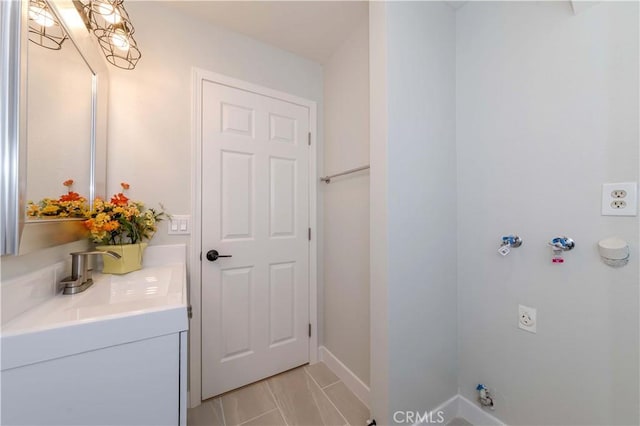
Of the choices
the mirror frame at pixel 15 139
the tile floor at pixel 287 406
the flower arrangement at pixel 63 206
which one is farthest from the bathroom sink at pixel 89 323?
the tile floor at pixel 287 406

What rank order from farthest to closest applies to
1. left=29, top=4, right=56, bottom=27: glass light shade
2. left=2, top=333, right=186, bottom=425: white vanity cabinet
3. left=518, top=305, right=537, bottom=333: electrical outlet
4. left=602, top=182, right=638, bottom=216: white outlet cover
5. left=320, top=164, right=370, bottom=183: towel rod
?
left=320, top=164, right=370, bottom=183: towel rod → left=518, top=305, right=537, bottom=333: electrical outlet → left=602, top=182, right=638, bottom=216: white outlet cover → left=29, top=4, right=56, bottom=27: glass light shade → left=2, top=333, right=186, bottom=425: white vanity cabinet

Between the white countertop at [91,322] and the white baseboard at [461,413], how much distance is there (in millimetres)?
1348

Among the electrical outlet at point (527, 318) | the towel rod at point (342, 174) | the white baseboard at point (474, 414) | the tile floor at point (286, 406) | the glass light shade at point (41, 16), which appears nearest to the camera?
the glass light shade at point (41, 16)

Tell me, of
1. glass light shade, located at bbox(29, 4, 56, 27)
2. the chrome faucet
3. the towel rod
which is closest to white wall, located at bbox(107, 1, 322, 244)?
the chrome faucet

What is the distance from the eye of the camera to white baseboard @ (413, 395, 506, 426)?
126 centimetres

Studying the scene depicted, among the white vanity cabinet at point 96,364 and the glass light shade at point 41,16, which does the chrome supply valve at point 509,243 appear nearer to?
the white vanity cabinet at point 96,364

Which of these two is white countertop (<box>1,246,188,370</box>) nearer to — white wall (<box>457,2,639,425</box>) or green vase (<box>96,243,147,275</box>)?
green vase (<box>96,243,147,275</box>)

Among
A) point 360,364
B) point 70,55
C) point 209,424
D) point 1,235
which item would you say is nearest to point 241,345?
point 209,424

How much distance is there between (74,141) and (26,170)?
380 millimetres

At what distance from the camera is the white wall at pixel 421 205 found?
117 centimetres

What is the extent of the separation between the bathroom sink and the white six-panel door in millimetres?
678

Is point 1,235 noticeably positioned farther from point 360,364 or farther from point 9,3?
point 360,364

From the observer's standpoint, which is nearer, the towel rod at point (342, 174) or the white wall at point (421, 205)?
the white wall at point (421, 205)

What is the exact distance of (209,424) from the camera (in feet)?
4.35
